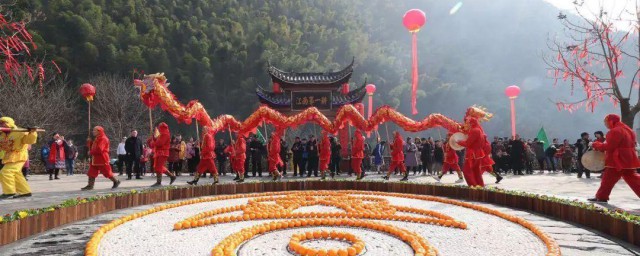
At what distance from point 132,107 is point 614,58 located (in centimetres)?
2772

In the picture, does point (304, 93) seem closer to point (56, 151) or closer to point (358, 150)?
point (358, 150)

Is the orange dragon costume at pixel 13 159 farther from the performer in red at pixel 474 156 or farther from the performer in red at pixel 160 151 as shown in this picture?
the performer in red at pixel 474 156

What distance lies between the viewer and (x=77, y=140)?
30172 mm

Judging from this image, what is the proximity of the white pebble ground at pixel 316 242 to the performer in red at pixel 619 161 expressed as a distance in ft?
6.99

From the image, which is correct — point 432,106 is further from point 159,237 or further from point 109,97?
point 159,237

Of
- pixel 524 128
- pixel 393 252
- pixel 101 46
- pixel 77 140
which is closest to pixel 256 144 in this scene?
pixel 393 252

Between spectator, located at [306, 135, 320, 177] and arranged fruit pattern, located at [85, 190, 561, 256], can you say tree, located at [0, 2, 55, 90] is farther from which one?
spectator, located at [306, 135, 320, 177]

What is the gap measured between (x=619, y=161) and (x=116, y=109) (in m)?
28.3

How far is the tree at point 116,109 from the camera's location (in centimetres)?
2758

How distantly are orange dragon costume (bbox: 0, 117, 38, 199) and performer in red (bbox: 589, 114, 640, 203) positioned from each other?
934 cm

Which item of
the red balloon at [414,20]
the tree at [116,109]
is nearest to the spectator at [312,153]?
the red balloon at [414,20]

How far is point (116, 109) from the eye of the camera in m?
28.1

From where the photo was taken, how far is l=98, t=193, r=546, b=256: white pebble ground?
12.6ft

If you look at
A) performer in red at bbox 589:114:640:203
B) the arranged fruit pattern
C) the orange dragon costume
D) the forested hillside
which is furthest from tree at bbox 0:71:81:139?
performer in red at bbox 589:114:640:203
